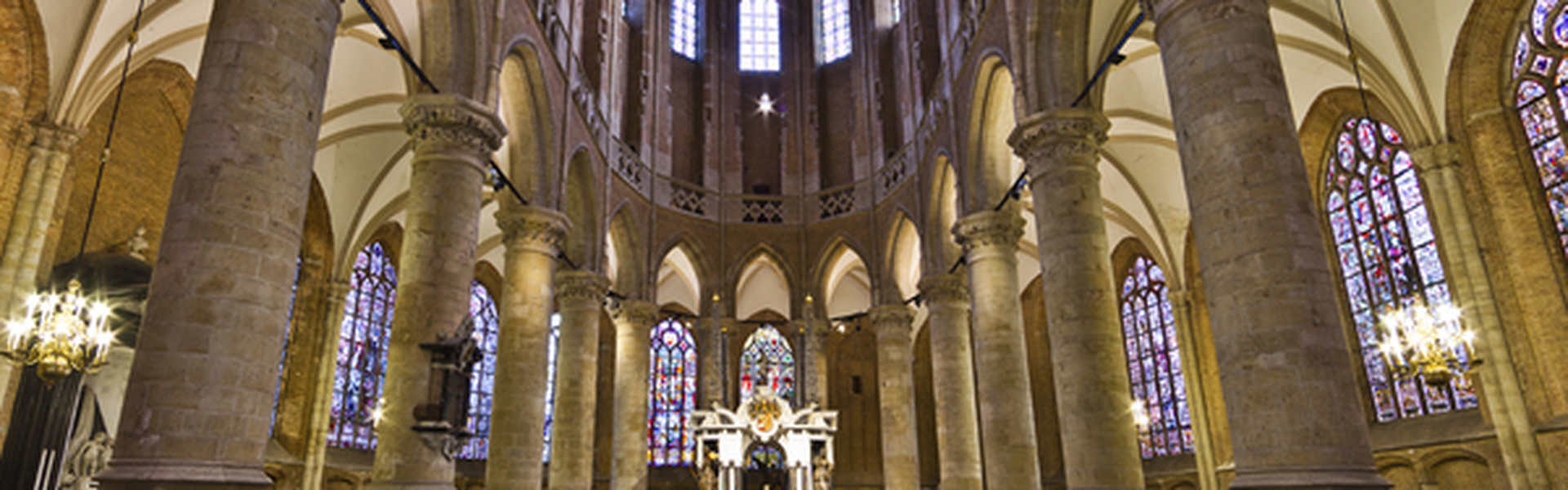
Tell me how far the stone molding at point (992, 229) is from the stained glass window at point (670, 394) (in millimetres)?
12083

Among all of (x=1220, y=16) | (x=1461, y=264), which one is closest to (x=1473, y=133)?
(x=1461, y=264)

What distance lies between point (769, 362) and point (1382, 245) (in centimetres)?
1601

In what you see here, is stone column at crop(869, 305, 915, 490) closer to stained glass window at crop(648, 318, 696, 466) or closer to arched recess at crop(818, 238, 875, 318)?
arched recess at crop(818, 238, 875, 318)

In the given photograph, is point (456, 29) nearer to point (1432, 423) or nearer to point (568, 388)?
point (568, 388)

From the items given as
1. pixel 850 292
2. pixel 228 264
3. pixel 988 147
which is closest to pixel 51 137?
pixel 228 264

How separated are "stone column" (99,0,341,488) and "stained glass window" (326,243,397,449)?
49.5 feet

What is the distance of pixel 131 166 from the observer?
49.6 feet

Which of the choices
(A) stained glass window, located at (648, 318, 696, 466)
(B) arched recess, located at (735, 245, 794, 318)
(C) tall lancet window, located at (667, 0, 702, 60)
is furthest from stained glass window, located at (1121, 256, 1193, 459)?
(C) tall lancet window, located at (667, 0, 702, 60)

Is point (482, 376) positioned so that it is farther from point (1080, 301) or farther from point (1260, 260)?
point (1260, 260)

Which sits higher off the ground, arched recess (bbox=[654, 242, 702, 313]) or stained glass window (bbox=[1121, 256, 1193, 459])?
arched recess (bbox=[654, 242, 702, 313])

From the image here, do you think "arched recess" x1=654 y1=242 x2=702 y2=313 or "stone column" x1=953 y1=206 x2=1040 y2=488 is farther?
"arched recess" x1=654 y1=242 x2=702 y2=313

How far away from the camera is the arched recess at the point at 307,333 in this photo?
19422 millimetres

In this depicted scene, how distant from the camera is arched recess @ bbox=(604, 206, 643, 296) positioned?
21875 mm

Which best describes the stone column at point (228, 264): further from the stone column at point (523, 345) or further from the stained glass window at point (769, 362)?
the stained glass window at point (769, 362)
